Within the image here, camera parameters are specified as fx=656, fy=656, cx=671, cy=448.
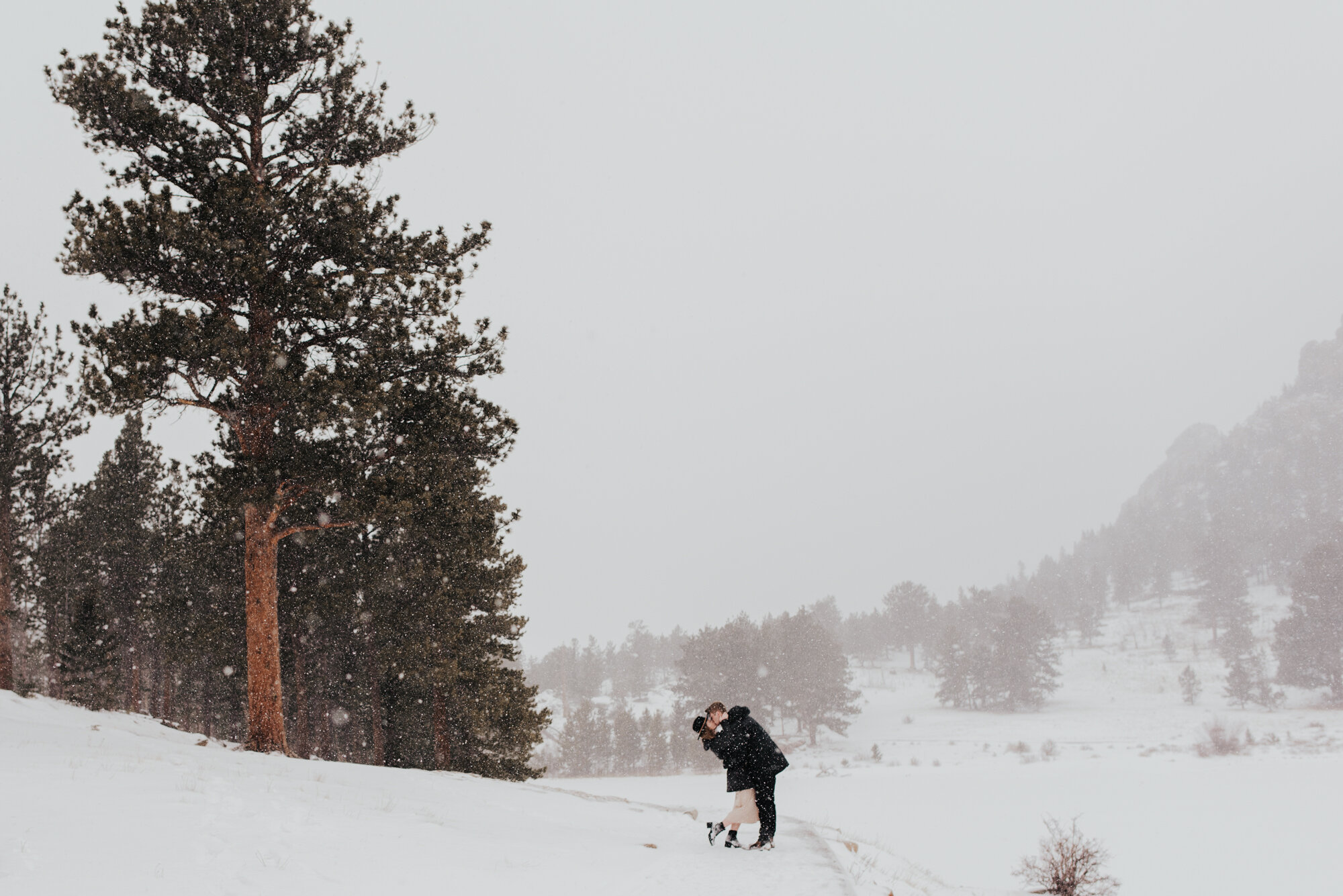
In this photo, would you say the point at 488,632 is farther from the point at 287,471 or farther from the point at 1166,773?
the point at 1166,773

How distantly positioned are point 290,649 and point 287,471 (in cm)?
1173

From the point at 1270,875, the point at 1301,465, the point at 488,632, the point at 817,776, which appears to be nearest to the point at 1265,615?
the point at 1301,465

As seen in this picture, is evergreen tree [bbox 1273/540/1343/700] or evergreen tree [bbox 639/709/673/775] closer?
evergreen tree [bbox 1273/540/1343/700]

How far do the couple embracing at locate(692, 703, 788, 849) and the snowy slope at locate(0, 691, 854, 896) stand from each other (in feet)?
1.14

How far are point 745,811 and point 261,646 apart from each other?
9.01 metres

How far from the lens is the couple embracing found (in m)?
7.99

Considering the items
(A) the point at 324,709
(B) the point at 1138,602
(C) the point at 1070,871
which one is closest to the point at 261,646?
(C) the point at 1070,871

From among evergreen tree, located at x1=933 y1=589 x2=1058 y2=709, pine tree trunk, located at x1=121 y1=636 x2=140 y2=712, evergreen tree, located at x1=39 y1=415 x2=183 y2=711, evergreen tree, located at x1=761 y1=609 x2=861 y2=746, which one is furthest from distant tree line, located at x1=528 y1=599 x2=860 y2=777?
evergreen tree, located at x1=39 y1=415 x2=183 y2=711

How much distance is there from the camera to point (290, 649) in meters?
20.7

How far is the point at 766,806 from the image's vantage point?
8.12 meters

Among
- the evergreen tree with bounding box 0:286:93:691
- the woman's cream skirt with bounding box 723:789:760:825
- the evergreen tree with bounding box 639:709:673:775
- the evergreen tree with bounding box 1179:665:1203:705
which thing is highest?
the evergreen tree with bounding box 0:286:93:691

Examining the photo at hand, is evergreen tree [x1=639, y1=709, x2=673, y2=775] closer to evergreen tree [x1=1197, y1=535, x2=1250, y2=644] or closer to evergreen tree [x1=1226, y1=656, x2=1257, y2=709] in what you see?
evergreen tree [x1=1226, y1=656, x2=1257, y2=709]

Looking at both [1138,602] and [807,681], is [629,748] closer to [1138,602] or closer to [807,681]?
[807,681]

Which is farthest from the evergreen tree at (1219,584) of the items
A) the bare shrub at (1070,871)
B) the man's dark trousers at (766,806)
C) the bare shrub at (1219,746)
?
the man's dark trousers at (766,806)
